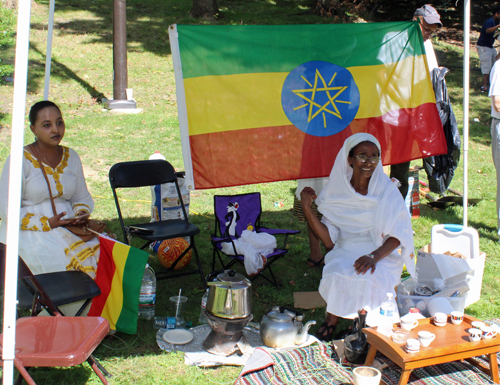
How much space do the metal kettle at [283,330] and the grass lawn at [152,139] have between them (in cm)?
39

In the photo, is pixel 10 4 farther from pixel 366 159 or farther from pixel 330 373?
pixel 330 373

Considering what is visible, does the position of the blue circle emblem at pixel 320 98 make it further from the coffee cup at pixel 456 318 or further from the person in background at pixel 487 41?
the person in background at pixel 487 41

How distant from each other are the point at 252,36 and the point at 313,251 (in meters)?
2.26

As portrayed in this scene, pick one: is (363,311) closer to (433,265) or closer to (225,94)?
(433,265)

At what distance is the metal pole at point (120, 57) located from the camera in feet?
31.3

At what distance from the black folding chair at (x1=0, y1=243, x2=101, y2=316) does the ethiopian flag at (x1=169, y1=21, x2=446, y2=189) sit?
126 cm

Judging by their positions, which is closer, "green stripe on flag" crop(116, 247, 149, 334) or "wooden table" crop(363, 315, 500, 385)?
"wooden table" crop(363, 315, 500, 385)

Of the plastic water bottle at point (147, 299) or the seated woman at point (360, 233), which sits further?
the plastic water bottle at point (147, 299)

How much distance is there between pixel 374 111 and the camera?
4629 mm

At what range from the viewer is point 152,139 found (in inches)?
363

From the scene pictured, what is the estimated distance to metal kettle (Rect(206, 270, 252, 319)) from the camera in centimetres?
346

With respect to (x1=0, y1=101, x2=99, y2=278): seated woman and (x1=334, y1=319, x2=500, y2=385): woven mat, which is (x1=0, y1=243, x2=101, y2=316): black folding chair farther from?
(x1=334, y1=319, x2=500, y2=385): woven mat

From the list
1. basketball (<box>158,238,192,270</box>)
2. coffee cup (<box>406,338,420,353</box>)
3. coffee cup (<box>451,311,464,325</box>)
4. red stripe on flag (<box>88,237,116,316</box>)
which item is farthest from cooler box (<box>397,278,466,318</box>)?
red stripe on flag (<box>88,237,116,316</box>)

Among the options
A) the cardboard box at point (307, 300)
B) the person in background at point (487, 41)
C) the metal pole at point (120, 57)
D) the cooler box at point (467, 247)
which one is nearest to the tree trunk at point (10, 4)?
the cardboard box at point (307, 300)
